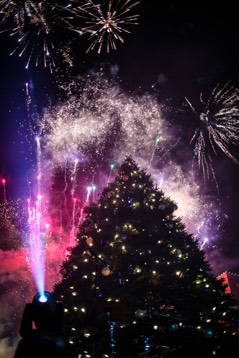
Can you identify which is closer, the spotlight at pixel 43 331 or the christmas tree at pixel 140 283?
the spotlight at pixel 43 331

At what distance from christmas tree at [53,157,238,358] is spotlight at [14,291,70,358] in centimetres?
480

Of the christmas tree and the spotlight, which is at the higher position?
the christmas tree

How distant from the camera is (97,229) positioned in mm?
13805

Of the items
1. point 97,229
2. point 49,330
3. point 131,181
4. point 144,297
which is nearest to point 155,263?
point 144,297

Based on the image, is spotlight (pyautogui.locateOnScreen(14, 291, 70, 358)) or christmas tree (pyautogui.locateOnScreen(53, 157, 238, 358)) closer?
spotlight (pyautogui.locateOnScreen(14, 291, 70, 358))

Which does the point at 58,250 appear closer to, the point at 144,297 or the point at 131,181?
the point at 131,181

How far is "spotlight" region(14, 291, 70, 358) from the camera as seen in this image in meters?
2.43

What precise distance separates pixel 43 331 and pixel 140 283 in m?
9.08

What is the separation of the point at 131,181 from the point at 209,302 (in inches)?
264

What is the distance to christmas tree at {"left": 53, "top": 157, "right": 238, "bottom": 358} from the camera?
869cm

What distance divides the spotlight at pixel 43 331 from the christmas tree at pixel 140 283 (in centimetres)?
480

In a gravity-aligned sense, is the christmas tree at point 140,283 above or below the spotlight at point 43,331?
above

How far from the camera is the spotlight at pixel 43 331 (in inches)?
95.5

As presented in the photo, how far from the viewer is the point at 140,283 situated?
1129cm
